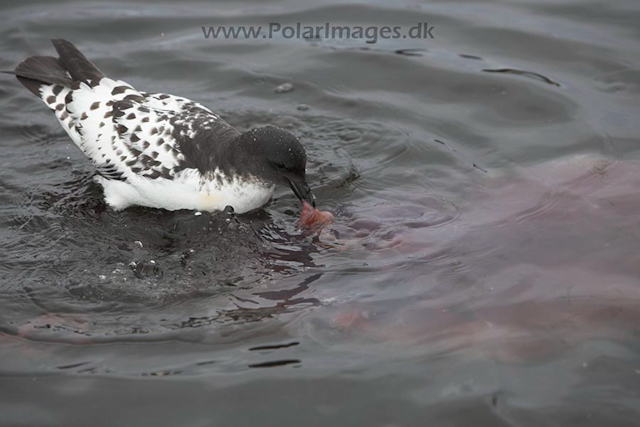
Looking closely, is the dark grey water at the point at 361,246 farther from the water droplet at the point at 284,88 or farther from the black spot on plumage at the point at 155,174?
the black spot on plumage at the point at 155,174

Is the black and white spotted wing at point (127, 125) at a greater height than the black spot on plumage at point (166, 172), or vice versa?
the black and white spotted wing at point (127, 125)

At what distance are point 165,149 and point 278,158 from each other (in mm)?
971

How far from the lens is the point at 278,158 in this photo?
6.49 metres

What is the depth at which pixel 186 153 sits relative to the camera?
677 cm

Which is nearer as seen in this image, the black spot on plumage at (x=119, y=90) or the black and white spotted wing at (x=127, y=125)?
the black and white spotted wing at (x=127, y=125)

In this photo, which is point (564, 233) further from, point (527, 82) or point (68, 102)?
point (68, 102)

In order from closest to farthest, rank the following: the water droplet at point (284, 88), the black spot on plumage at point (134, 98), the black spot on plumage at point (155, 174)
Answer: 1. the black spot on plumage at point (155, 174)
2. the black spot on plumage at point (134, 98)
3. the water droplet at point (284, 88)

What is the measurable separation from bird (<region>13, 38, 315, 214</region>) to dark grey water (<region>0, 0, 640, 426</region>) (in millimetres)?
232

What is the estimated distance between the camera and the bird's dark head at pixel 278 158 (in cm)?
649

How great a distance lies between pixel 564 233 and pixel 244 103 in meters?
3.73

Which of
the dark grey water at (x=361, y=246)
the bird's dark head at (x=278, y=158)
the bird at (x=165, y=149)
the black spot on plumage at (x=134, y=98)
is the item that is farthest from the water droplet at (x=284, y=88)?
the bird's dark head at (x=278, y=158)

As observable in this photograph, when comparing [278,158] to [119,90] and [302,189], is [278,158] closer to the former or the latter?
[302,189]

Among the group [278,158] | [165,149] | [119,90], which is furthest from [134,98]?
[278,158]

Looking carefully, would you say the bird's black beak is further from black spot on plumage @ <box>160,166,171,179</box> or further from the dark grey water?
black spot on plumage @ <box>160,166,171,179</box>
